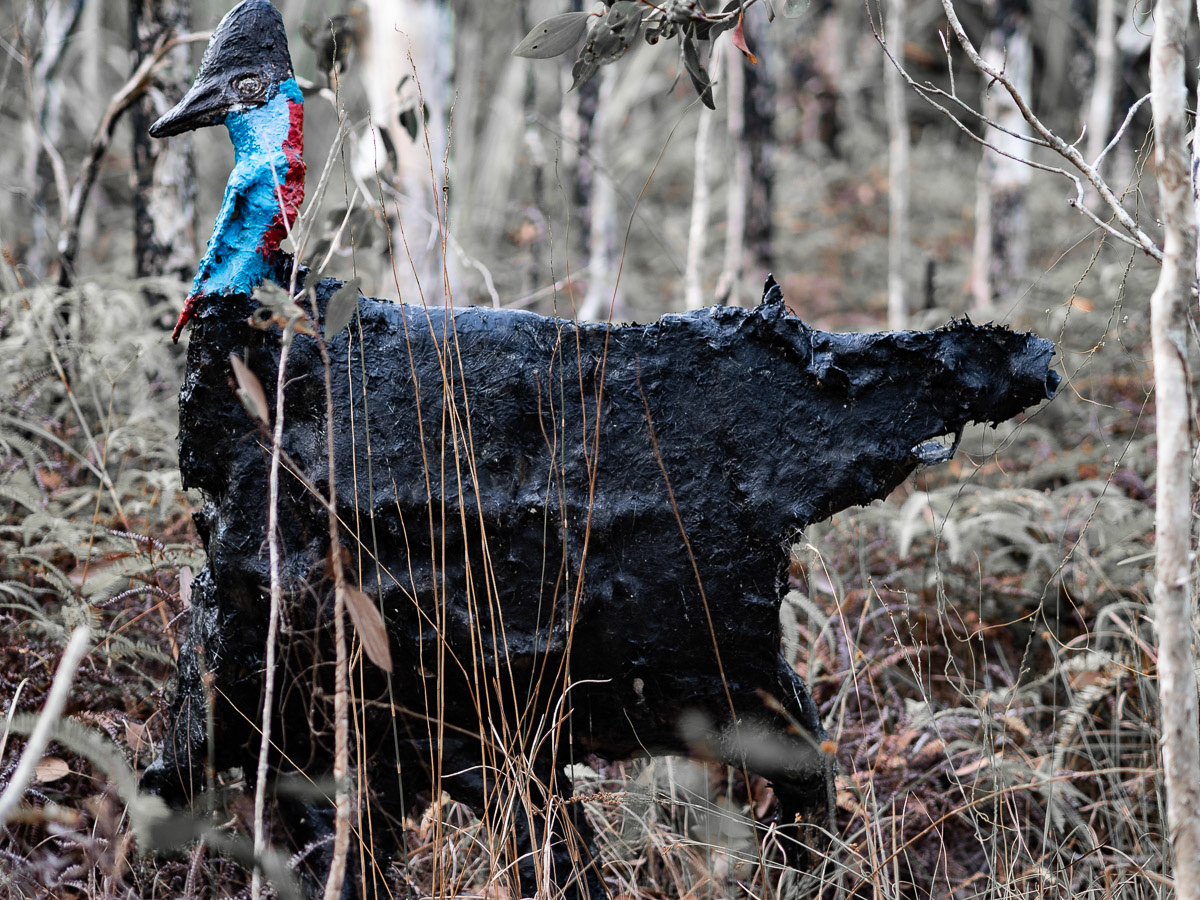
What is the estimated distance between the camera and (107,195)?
28.1 feet

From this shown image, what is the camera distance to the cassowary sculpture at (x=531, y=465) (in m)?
1.83

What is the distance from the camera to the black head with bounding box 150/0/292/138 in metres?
1.95

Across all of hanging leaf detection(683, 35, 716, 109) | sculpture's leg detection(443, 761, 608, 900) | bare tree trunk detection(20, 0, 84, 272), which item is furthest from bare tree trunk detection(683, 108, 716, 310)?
sculpture's leg detection(443, 761, 608, 900)

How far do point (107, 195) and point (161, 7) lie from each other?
5.80m

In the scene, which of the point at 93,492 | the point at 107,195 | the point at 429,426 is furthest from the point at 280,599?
the point at 107,195

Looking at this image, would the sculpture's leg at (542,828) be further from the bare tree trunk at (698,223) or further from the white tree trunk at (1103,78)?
the white tree trunk at (1103,78)

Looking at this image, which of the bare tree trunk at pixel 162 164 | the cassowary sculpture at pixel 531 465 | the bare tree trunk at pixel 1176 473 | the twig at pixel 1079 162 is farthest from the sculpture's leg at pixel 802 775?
the bare tree trunk at pixel 162 164

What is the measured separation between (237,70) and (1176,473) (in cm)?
187

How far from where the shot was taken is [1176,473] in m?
1.41

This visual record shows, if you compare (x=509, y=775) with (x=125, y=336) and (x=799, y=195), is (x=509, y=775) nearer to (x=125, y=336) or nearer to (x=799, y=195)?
(x=125, y=336)

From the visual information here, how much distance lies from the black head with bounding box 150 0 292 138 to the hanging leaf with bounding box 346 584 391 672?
107 centimetres

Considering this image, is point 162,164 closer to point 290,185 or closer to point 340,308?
point 290,185

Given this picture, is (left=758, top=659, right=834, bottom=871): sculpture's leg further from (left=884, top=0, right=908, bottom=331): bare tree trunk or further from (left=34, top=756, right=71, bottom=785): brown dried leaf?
(left=884, top=0, right=908, bottom=331): bare tree trunk

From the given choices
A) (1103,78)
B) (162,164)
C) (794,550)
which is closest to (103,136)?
(162,164)
